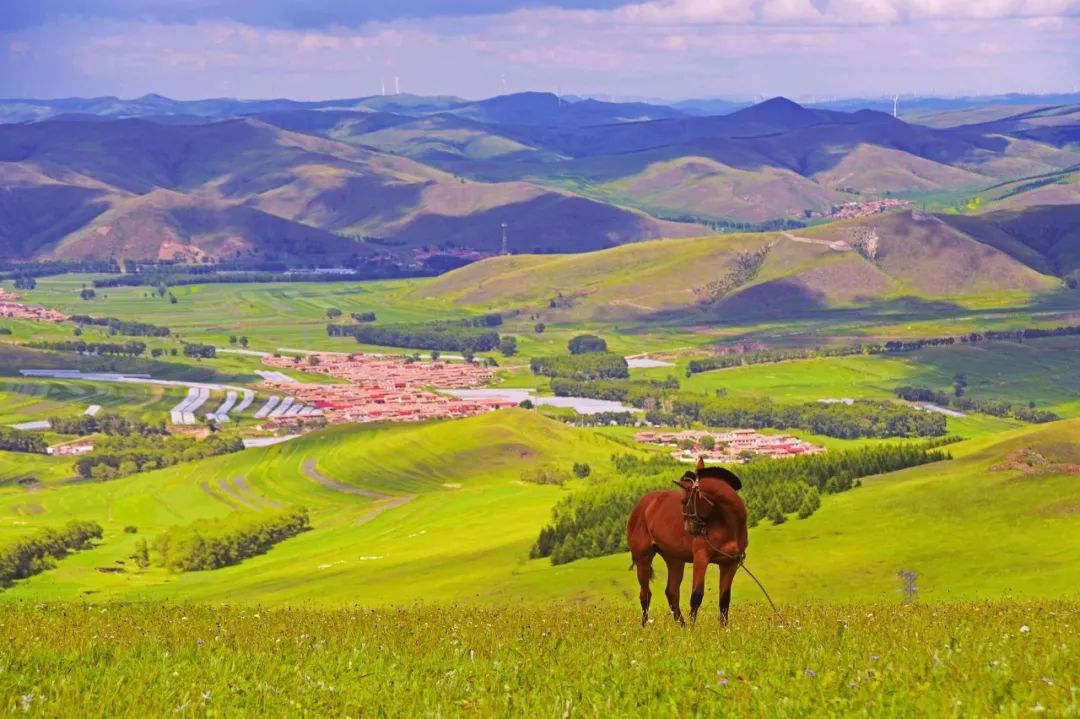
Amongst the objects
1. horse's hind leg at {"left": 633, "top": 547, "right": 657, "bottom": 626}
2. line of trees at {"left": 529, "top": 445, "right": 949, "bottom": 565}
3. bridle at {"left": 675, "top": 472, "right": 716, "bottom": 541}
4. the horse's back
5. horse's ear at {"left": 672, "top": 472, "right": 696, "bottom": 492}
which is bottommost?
line of trees at {"left": 529, "top": 445, "right": 949, "bottom": 565}

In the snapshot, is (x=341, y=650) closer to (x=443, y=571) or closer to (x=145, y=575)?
(x=443, y=571)

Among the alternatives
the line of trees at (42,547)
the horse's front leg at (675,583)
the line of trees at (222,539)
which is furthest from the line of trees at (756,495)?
the horse's front leg at (675,583)

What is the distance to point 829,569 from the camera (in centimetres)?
8556

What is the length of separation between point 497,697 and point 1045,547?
7293 cm

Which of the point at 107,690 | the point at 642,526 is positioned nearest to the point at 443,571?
the point at 642,526

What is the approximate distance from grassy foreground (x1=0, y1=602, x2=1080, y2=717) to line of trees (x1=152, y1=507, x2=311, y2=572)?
11855 cm

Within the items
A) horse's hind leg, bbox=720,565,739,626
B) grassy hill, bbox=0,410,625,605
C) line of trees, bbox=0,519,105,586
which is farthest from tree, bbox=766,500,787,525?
horse's hind leg, bbox=720,565,739,626

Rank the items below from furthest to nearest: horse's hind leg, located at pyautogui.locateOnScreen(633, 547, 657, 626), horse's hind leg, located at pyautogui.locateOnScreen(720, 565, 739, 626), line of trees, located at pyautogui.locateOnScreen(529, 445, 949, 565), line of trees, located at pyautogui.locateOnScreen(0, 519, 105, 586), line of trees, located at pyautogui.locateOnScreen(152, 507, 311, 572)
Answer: line of trees, located at pyautogui.locateOnScreen(152, 507, 311, 572)
line of trees, located at pyautogui.locateOnScreen(0, 519, 105, 586)
line of trees, located at pyautogui.locateOnScreen(529, 445, 949, 565)
horse's hind leg, located at pyautogui.locateOnScreen(633, 547, 657, 626)
horse's hind leg, located at pyautogui.locateOnScreen(720, 565, 739, 626)

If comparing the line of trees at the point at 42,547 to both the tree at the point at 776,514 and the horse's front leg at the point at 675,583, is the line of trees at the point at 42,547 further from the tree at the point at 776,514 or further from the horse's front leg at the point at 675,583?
the horse's front leg at the point at 675,583

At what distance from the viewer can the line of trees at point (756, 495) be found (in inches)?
4269

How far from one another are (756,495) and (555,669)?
320 ft

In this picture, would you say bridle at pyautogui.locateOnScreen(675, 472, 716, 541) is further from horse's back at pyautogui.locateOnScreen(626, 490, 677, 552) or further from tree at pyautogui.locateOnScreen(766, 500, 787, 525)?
tree at pyautogui.locateOnScreen(766, 500, 787, 525)

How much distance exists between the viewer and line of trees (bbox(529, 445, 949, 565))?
356 ft

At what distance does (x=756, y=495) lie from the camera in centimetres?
11388
